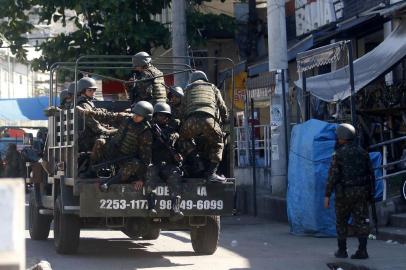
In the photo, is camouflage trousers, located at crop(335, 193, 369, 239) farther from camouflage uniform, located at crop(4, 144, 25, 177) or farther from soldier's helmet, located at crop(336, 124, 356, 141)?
camouflage uniform, located at crop(4, 144, 25, 177)

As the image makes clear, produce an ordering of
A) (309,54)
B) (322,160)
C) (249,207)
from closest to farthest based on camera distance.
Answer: (322,160), (309,54), (249,207)

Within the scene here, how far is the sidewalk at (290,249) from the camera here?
10273 millimetres

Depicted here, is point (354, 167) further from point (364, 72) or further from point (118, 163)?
point (364, 72)

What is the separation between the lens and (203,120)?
10555 millimetres

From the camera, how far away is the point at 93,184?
10281mm

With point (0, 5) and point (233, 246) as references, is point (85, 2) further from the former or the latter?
point (233, 246)

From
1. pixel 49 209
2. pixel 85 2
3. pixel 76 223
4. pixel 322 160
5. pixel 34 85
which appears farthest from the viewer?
pixel 34 85

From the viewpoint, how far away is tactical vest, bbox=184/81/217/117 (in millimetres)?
10656

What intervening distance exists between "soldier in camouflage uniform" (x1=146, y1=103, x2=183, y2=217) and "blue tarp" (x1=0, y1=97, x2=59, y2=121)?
19038mm

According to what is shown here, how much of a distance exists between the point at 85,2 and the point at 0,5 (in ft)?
10.6

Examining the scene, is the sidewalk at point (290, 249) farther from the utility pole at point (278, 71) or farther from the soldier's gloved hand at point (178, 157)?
the utility pole at point (278, 71)

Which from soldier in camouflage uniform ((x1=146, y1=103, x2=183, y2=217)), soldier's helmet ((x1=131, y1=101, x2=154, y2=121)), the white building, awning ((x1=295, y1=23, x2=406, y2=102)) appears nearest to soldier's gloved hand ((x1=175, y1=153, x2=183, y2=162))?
soldier in camouflage uniform ((x1=146, y1=103, x2=183, y2=217))

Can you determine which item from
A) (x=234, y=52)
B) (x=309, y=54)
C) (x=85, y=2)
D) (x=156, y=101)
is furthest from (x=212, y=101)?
(x=234, y=52)

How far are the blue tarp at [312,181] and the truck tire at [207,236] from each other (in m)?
2.52
